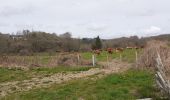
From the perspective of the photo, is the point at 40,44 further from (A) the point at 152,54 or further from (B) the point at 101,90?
(B) the point at 101,90

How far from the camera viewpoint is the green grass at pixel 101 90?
13.9m

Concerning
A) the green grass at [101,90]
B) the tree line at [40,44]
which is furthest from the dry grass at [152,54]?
the tree line at [40,44]

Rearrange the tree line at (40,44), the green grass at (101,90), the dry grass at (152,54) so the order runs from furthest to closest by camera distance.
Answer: the tree line at (40,44) → the dry grass at (152,54) → the green grass at (101,90)

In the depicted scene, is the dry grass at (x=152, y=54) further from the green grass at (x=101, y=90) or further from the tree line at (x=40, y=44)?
the tree line at (x=40, y=44)

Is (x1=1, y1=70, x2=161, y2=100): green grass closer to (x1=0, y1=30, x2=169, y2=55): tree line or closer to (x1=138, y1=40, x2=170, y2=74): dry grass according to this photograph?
(x1=138, y1=40, x2=170, y2=74): dry grass

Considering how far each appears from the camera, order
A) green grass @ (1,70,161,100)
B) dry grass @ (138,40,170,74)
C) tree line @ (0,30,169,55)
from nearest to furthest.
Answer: green grass @ (1,70,161,100) < dry grass @ (138,40,170,74) < tree line @ (0,30,169,55)

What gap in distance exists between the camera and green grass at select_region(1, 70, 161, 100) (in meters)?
13.9

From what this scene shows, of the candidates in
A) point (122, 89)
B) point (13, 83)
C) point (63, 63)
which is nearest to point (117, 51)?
point (63, 63)

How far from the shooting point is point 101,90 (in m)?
14.7

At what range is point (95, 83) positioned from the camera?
16.0m

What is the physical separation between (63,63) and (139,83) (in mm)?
13628

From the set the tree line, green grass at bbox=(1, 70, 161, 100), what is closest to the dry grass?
green grass at bbox=(1, 70, 161, 100)

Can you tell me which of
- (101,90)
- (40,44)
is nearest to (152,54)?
(101,90)

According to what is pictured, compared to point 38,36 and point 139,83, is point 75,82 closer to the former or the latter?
point 139,83
